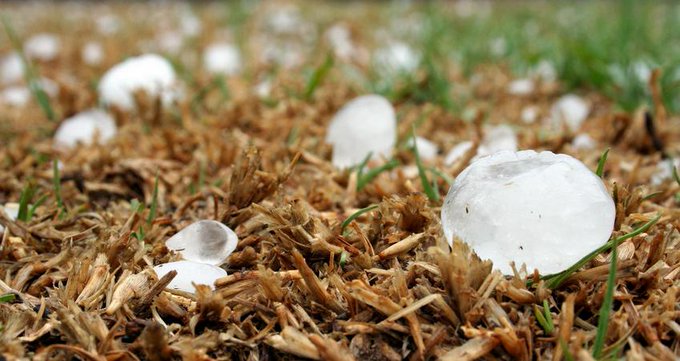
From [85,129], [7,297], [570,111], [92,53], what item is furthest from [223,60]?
[7,297]

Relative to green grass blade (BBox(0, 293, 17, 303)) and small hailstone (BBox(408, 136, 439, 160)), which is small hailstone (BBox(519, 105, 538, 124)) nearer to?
small hailstone (BBox(408, 136, 439, 160))

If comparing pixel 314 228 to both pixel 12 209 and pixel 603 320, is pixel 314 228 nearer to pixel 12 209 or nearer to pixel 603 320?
pixel 603 320

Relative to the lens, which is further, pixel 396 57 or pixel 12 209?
pixel 396 57

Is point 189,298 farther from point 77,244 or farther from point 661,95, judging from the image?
point 661,95

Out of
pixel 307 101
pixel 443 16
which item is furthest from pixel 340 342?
pixel 443 16

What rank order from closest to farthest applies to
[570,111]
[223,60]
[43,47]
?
[570,111] → [223,60] → [43,47]

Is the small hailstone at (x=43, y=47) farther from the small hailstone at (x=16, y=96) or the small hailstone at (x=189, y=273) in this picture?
the small hailstone at (x=189, y=273)

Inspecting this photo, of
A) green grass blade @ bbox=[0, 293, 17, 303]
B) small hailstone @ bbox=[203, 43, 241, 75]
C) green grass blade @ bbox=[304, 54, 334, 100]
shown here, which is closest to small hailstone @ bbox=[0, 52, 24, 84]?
small hailstone @ bbox=[203, 43, 241, 75]
